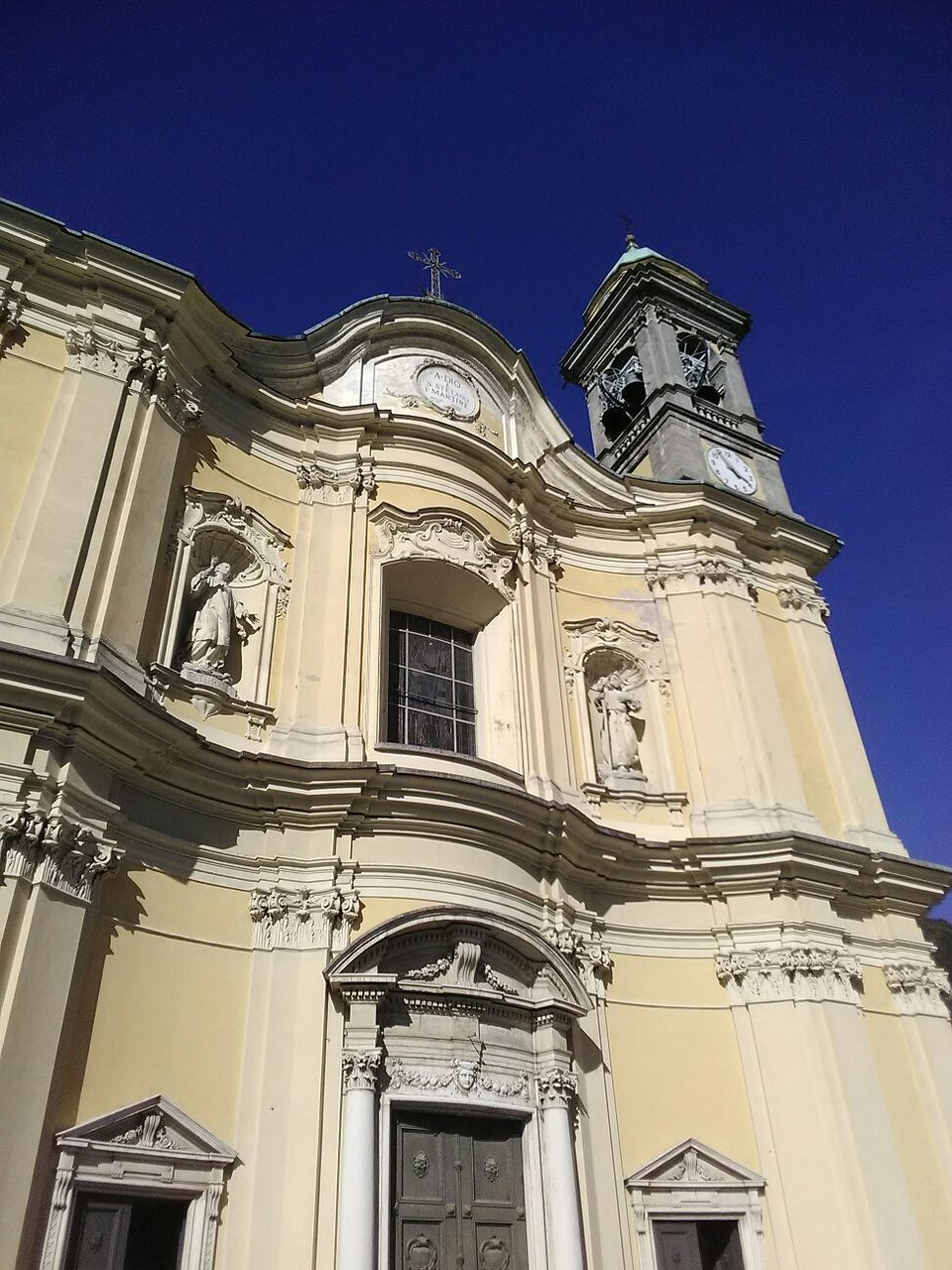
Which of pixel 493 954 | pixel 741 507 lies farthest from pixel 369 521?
pixel 741 507

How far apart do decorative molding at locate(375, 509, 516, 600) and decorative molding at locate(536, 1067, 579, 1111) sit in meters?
5.21

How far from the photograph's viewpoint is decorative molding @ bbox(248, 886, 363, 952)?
8.10 m

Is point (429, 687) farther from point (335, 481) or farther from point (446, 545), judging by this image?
point (335, 481)

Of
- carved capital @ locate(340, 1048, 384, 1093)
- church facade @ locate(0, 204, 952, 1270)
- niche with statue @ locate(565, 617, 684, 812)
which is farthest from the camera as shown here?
niche with statue @ locate(565, 617, 684, 812)

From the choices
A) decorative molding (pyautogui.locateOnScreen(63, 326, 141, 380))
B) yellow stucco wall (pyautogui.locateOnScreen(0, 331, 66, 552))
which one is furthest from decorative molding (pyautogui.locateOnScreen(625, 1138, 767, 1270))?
decorative molding (pyautogui.locateOnScreen(63, 326, 141, 380))

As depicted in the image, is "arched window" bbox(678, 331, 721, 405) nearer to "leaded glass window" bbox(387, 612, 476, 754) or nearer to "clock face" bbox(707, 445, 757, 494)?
"clock face" bbox(707, 445, 757, 494)

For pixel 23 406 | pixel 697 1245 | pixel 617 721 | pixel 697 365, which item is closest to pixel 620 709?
pixel 617 721

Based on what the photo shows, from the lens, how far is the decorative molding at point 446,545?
10836 mm

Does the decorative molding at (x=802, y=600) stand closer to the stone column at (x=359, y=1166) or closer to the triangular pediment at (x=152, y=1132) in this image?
the stone column at (x=359, y=1166)

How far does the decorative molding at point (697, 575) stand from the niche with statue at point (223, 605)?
Result: 5395mm

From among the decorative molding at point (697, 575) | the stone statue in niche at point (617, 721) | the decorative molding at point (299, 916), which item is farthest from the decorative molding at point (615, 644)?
the decorative molding at point (299, 916)

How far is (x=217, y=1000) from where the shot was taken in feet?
25.1

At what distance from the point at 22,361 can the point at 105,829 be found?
15.0 ft

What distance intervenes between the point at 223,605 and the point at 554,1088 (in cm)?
535
